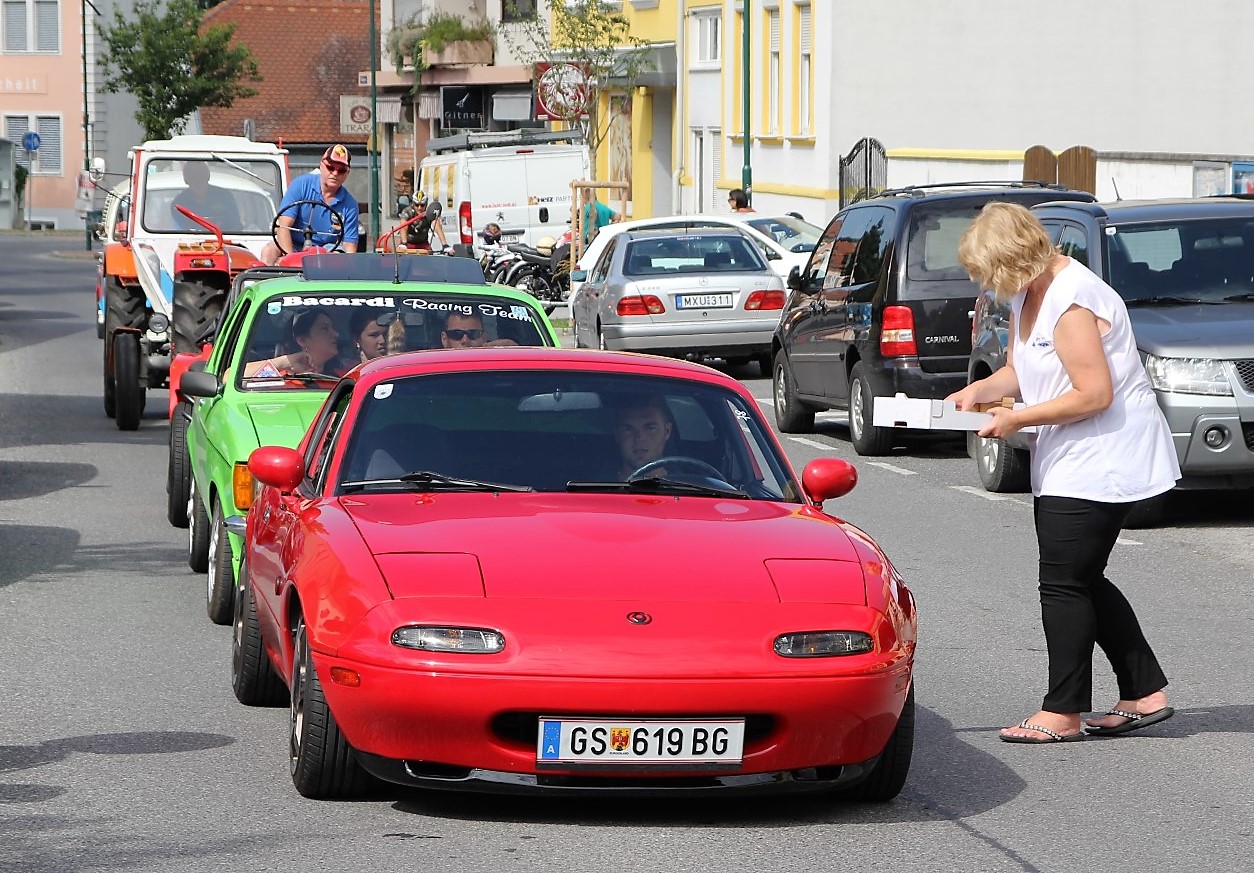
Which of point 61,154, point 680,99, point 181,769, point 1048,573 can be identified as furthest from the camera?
point 61,154

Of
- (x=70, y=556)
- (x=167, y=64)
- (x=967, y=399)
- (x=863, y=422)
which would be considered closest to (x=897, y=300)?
(x=863, y=422)

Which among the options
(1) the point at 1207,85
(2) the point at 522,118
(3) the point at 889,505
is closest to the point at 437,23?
(2) the point at 522,118

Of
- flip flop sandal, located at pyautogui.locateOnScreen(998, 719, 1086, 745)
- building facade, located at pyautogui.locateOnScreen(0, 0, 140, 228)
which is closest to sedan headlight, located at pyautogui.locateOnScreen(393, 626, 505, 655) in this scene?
flip flop sandal, located at pyautogui.locateOnScreen(998, 719, 1086, 745)

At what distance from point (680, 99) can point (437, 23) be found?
64.2 feet

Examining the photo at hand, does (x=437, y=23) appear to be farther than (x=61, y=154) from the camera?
No

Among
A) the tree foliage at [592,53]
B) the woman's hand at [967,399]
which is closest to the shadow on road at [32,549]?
the woman's hand at [967,399]

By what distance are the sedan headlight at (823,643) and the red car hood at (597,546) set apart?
0.15 meters

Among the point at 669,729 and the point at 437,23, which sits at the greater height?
the point at 437,23

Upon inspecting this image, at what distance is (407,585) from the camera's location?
6.05 m

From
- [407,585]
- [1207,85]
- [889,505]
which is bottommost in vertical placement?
[889,505]

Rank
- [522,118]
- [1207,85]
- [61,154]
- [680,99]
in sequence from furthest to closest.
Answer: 1. [61,154]
2. [522,118]
3. [680,99]
4. [1207,85]

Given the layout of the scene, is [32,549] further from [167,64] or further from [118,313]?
[167,64]

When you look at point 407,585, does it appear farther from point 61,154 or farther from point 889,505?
point 61,154

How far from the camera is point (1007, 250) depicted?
23.6 ft
